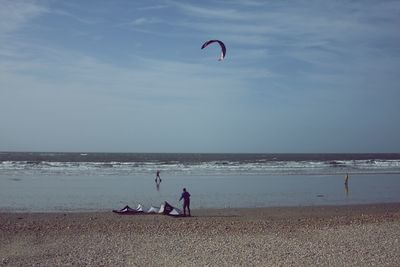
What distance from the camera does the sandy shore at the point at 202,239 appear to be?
9812mm

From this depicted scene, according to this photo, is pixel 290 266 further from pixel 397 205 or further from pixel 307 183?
pixel 307 183

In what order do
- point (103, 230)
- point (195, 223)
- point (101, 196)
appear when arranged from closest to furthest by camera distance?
point (103, 230)
point (195, 223)
point (101, 196)

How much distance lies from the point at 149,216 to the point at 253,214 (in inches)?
148

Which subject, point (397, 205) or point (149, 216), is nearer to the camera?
point (149, 216)

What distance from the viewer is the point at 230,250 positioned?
10.7 m

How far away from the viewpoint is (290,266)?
9.25 meters

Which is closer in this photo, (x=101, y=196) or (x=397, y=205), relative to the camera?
(x=397, y=205)

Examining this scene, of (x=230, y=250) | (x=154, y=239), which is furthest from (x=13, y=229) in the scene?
(x=230, y=250)

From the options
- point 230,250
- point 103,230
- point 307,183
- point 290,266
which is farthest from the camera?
point 307,183

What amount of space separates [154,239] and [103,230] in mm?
2153

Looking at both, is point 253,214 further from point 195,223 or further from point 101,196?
point 101,196

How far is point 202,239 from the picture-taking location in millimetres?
11969

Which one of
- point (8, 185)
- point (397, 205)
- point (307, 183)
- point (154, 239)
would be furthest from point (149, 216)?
point (307, 183)

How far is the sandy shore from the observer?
32.2ft
